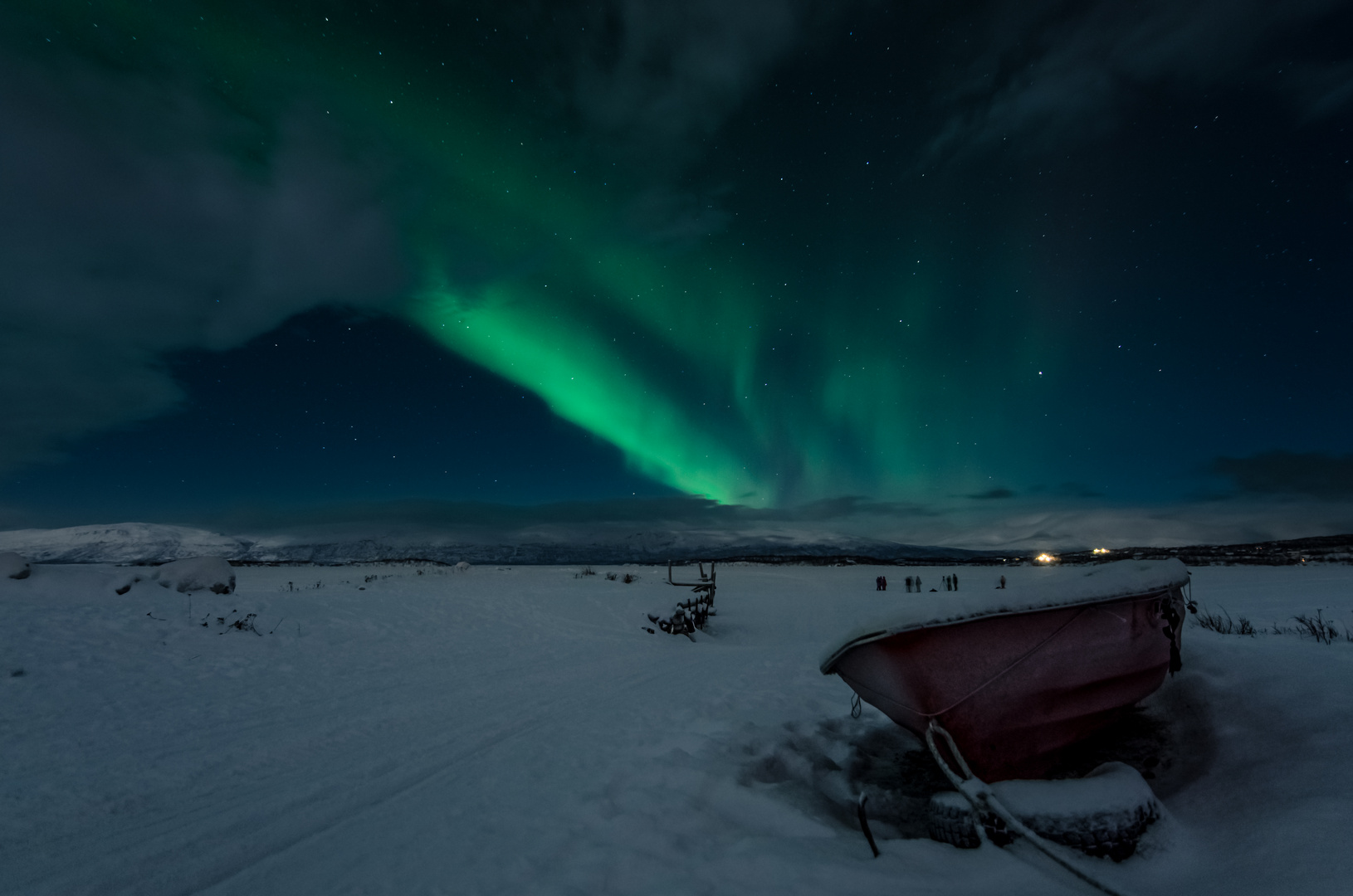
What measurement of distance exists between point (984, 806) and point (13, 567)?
57.0 feet

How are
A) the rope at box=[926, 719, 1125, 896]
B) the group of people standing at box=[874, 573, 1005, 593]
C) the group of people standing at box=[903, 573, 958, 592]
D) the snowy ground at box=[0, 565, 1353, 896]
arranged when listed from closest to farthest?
the rope at box=[926, 719, 1125, 896] < the snowy ground at box=[0, 565, 1353, 896] < the group of people standing at box=[874, 573, 1005, 593] < the group of people standing at box=[903, 573, 958, 592]

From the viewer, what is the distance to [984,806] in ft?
11.9

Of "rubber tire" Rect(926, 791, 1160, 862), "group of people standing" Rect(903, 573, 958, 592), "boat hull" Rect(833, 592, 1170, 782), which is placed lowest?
"group of people standing" Rect(903, 573, 958, 592)

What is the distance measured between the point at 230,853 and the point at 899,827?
466 cm

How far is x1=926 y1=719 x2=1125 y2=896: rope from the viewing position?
9.82 ft

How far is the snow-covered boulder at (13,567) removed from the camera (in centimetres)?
1109

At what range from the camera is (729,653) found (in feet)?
40.1

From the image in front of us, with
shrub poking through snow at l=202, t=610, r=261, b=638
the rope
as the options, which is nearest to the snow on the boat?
the rope

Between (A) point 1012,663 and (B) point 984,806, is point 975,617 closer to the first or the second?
(A) point 1012,663

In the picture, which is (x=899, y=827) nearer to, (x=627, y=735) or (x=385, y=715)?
(x=627, y=735)

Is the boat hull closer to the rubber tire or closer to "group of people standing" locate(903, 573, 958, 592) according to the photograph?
the rubber tire

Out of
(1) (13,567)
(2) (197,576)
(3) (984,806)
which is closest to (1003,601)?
(3) (984,806)

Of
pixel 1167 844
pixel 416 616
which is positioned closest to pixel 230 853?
pixel 1167 844

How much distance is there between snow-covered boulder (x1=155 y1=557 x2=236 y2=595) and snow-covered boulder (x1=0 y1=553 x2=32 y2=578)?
1.99 meters
